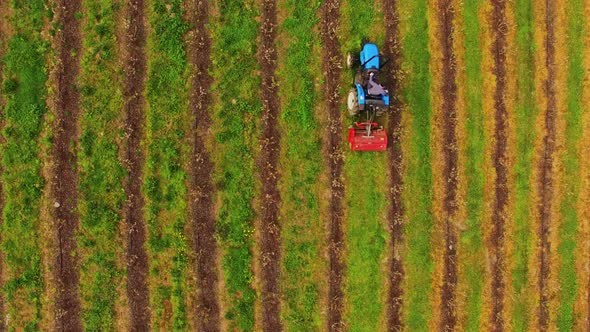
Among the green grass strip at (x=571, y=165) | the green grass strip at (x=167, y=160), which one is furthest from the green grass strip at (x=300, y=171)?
the green grass strip at (x=571, y=165)

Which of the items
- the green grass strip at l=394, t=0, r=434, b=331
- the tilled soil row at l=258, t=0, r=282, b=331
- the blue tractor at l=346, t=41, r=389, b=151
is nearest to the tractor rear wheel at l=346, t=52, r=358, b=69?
the blue tractor at l=346, t=41, r=389, b=151

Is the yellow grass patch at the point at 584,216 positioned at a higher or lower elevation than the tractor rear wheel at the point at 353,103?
lower

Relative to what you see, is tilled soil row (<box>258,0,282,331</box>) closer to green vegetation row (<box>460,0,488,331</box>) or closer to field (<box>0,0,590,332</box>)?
field (<box>0,0,590,332</box>)

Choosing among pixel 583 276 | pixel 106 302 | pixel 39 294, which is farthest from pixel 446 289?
pixel 39 294

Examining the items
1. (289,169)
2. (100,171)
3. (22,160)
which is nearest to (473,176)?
Answer: (289,169)

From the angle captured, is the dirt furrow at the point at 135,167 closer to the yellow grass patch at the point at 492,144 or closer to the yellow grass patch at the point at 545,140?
the yellow grass patch at the point at 492,144

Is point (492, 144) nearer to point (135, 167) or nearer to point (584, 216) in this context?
point (584, 216)
